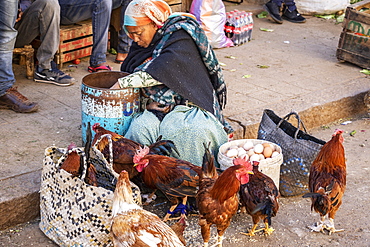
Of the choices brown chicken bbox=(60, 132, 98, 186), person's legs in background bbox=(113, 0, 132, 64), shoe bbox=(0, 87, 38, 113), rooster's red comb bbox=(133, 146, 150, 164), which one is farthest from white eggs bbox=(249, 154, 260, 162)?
person's legs in background bbox=(113, 0, 132, 64)

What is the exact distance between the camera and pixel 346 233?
3791 mm

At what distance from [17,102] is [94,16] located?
1.68 m

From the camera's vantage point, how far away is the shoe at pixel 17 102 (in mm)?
5035

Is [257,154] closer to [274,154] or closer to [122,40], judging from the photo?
[274,154]

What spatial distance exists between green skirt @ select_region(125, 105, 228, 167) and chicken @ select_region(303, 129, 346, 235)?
88 cm

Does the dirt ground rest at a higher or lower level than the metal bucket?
lower

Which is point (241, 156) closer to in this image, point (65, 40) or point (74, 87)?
point (74, 87)

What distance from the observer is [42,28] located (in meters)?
5.75

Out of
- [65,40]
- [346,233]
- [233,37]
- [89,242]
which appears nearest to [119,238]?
[89,242]


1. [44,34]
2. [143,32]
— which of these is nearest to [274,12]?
[44,34]

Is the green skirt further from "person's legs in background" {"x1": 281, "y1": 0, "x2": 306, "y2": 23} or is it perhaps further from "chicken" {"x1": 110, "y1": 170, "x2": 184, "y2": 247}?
"person's legs in background" {"x1": 281, "y1": 0, "x2": 306, "y2": 23}

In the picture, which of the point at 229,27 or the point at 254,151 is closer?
the point at 254,151

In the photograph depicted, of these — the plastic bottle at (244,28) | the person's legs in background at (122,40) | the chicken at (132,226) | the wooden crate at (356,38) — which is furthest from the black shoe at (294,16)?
the chicken at (132,226)

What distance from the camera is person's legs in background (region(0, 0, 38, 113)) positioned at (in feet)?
16.1
